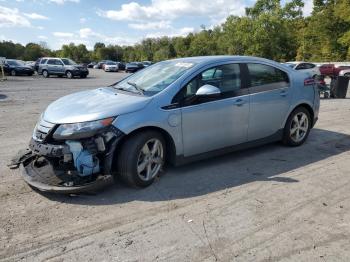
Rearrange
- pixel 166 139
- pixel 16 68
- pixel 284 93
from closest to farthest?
pixel 166 139 < pixel 284 93 < pixel 16 68

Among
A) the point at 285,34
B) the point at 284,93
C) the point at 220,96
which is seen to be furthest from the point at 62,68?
the point at 220,96

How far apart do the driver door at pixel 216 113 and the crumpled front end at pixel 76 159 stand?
41.4 inches

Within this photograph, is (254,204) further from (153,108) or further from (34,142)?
(34,142)

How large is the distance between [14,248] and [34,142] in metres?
1.57

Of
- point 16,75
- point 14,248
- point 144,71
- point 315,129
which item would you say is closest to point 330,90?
point 315,129

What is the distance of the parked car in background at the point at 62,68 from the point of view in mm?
32281

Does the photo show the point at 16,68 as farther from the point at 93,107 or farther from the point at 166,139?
the point at 166,139

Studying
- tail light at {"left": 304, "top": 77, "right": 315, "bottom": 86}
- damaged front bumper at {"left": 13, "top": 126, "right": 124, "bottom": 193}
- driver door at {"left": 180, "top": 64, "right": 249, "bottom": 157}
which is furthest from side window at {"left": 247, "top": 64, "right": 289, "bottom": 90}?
damaged front bumper at {"left": 13, "top": 126, "right": 124, "bottom": 193}

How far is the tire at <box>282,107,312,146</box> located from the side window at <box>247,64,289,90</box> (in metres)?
0.58

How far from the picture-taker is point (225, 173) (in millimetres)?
5246

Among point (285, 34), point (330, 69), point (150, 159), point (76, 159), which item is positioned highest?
point (285, 34)

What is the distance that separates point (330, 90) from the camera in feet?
48.5

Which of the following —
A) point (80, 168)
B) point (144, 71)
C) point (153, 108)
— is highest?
point (144, 71)

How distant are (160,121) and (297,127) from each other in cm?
300
